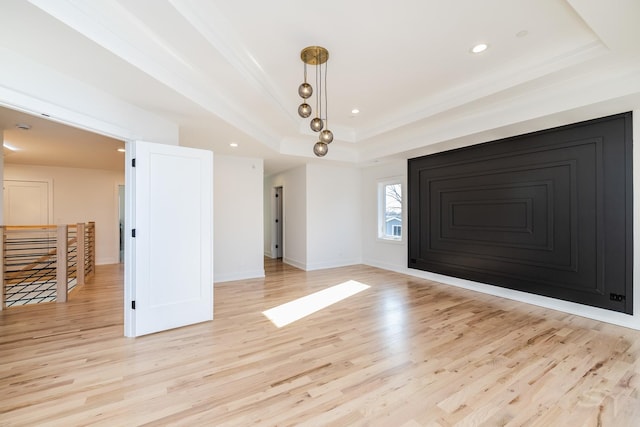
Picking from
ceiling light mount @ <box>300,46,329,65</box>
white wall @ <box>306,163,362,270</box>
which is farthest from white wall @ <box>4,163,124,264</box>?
ceiling light mount @ <box>300,46,329,65</box>

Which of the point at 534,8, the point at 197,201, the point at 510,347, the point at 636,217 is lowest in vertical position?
the point at 510,347

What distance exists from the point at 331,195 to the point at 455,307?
3826 millimetres

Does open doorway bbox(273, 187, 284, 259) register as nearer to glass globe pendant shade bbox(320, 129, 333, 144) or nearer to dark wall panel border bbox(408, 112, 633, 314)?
dark wall panel border bbox(408, 112, 633, 314)

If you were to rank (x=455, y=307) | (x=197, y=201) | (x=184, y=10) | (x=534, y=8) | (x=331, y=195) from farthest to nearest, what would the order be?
(x=331, y=195)
(x=455, y=307)
(x=197, y=201)
(x=534, y=8)
(x=184, y=10)

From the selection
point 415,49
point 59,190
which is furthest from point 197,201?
point 59,190

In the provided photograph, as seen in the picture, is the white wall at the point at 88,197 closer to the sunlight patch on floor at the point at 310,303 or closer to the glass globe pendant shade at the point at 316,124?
the sunlight patch on floor at the point at 310,303

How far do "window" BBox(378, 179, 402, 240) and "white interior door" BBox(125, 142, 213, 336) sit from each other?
4402 millimetres

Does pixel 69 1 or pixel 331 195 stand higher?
pixel 69 1

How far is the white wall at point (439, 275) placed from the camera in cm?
316

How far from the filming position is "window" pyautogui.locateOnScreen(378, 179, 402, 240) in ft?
21.4

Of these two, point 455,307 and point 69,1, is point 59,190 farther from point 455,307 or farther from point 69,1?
point 455,307

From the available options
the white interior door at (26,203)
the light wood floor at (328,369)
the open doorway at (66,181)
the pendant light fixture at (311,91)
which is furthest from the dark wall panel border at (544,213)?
the white interior door at (26,203)

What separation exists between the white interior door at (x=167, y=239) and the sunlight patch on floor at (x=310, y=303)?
87 centimetres

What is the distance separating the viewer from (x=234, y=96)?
3527 millimetres
